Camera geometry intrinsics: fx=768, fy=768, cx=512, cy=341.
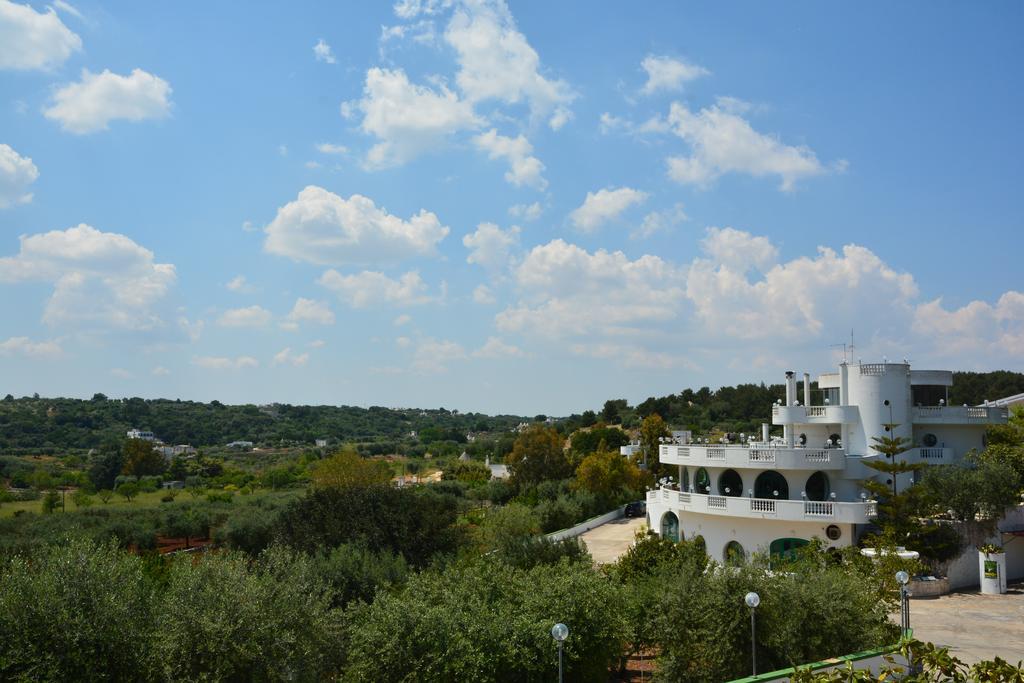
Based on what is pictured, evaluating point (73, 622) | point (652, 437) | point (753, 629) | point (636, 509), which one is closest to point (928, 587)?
point (753, 629)

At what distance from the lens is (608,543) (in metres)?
35.7

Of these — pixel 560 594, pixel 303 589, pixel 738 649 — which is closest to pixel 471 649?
pixel 560 594

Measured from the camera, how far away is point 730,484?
29641mm

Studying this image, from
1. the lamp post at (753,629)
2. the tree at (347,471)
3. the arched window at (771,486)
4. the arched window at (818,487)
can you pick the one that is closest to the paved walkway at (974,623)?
the arched window at (818,487)

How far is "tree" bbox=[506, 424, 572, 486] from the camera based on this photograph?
5447cm

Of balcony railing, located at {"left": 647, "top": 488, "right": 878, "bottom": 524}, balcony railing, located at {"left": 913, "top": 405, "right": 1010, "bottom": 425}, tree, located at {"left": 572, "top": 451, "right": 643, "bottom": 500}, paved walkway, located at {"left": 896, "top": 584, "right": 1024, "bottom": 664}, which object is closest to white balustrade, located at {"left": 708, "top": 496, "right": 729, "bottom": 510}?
balcony railing, located at {"left": 647, "top": 488, "right": 878, "bottom": 524}

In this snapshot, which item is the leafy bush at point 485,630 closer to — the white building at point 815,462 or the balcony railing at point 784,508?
the balcony railing at point 784,508

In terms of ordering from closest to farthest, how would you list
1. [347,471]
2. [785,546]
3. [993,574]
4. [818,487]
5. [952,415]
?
[993,574] < [785,546] < [818,487] < [952,415] < [347,471]

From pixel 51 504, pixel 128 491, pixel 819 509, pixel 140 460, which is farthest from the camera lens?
pixel 140 460

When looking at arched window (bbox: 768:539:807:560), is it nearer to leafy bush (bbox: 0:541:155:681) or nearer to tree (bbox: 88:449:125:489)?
leafy bush (bbox: 0:541:155:681)

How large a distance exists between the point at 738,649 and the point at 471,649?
5.36m

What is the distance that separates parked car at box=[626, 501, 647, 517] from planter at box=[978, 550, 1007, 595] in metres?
22.1

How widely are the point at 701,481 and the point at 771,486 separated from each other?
122 inches

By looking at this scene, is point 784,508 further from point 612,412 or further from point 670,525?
point 612,412
